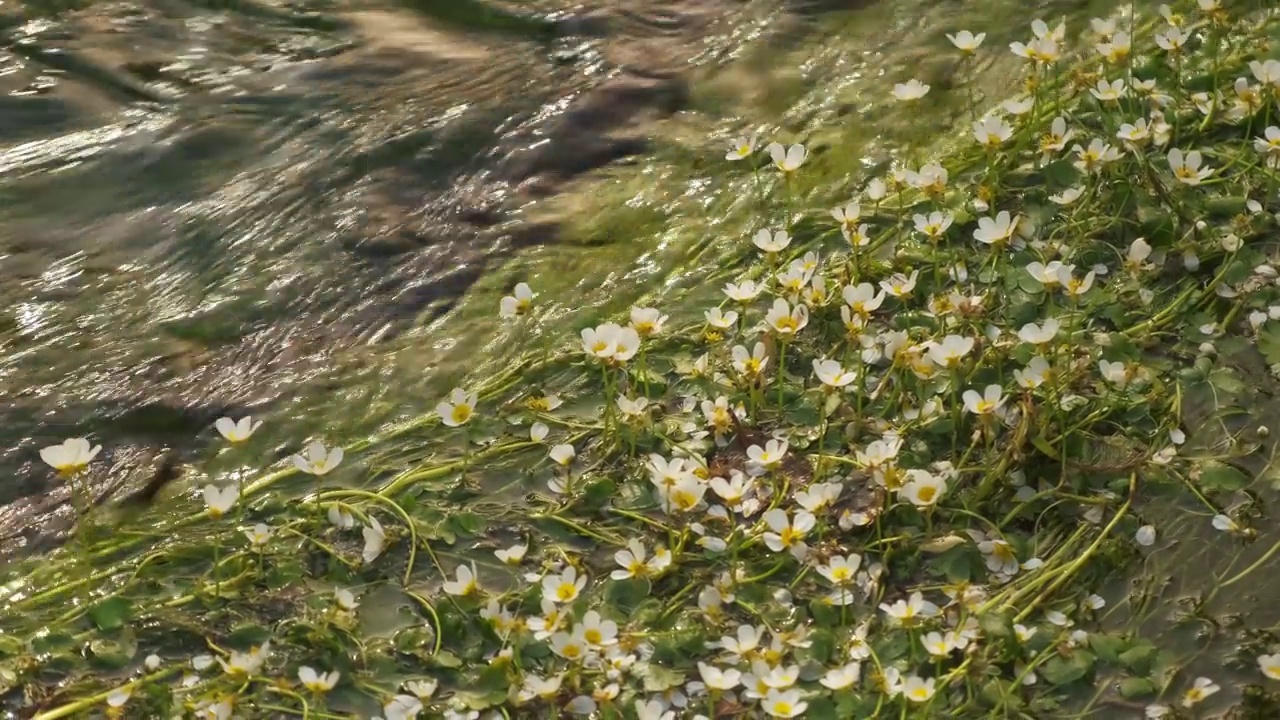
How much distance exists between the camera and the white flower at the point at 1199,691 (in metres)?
1.76

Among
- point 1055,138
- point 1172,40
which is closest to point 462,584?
point 1055,138

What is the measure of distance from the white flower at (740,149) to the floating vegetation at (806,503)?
0.49 ft

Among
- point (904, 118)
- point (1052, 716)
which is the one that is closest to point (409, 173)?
point (904, 118)

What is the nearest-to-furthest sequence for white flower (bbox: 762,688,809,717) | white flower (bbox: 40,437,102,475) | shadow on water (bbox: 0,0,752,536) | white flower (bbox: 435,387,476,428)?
white flower (bbox: 762,688,809,717) < white flower (bbox: 40,437,102,475) < white flower (bbox: 435,387,476,428) < shadow on water (bbox: 0,0,752,536)

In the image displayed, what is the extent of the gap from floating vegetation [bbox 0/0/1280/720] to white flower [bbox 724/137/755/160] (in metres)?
0.15

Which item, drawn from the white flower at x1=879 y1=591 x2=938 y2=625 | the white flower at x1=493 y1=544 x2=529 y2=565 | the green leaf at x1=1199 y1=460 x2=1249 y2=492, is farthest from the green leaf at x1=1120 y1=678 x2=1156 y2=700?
the white flower at x1=493 y1=544 x2=529 y2=565

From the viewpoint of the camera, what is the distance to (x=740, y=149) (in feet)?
8.48

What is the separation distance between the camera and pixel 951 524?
2014 mm

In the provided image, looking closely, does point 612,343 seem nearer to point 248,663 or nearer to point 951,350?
point 951,350

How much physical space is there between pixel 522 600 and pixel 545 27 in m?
1.49

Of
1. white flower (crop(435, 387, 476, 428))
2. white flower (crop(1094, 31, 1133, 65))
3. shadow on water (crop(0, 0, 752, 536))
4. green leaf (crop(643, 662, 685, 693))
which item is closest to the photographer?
green leaf (crop(643, 662, 685, 693))

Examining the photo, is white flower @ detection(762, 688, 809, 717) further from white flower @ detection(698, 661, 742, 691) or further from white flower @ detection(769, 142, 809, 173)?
white flower @ detection(769, 142, 809, 173)

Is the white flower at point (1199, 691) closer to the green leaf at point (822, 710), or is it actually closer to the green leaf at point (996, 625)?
the green leaf at point (996, 625)

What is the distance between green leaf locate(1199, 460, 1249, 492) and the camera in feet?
6.63
